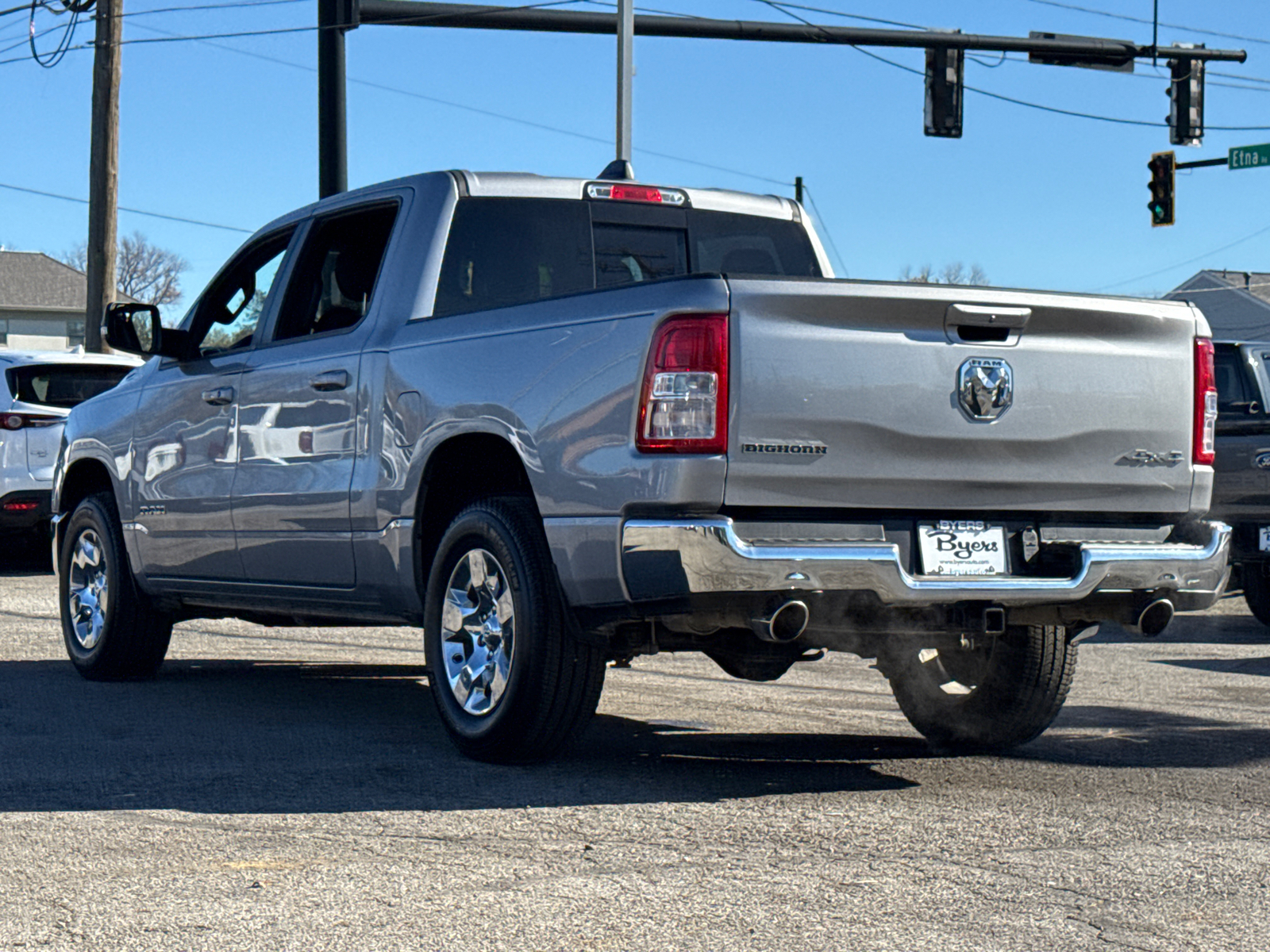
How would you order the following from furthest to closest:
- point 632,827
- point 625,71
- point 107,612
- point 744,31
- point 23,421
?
point 625,71, point 744,31, point 23,421, point 107,612, point 632,827

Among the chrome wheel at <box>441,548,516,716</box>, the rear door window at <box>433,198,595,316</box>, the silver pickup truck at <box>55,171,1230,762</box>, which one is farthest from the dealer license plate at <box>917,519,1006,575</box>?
the rear door window at <box>433,198,595,316</box>

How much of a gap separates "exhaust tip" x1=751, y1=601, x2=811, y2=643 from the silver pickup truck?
10 millimetres

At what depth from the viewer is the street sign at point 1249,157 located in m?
25.6

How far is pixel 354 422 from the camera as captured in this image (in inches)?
261

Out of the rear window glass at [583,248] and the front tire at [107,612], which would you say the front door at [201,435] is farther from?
the rear window glass at [583,248]

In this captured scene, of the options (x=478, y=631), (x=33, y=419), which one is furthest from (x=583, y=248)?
(x=33, y=419)

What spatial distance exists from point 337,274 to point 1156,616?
3482 mm

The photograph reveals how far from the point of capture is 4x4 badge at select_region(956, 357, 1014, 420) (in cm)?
549

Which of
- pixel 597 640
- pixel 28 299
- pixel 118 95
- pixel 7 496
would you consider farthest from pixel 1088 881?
pixel 28 299

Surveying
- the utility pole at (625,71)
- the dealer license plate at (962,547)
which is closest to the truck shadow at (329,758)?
the dealer license plate at (962,547)

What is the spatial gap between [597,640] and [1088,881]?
1810mm

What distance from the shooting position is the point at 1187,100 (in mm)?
22125

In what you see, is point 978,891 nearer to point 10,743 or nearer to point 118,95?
point 10,743

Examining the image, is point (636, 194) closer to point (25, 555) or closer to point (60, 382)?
point (60, 382)
